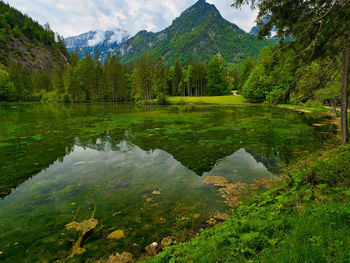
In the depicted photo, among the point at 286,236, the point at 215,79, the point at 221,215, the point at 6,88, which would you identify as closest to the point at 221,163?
the point at 221,215

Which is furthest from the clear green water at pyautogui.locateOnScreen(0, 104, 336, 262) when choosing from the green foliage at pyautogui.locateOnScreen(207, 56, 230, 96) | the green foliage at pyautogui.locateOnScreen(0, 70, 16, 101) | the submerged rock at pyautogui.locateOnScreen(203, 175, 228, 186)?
the green foliage at pyautogui.locateOnScreen(0, 70, 16, 101)

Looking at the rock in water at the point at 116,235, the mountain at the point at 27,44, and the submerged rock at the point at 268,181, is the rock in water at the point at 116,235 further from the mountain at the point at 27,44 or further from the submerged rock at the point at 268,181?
the mountain at the point at 27,44

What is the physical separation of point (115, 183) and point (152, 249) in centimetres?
468

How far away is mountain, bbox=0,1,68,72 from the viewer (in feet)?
390

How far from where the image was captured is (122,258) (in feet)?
15.7

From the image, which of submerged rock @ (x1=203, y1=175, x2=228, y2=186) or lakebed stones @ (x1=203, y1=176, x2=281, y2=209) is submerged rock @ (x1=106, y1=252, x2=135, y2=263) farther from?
submerged rock @ (x1=203, y1=175, x2=228, y2=186)

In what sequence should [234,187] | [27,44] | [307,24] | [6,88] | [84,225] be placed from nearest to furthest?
[84,225], [307,24], [234,187], [6,88], [27,44]

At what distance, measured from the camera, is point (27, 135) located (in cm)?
1850

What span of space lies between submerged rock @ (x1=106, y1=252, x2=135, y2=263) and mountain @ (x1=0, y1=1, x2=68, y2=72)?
5433 inches

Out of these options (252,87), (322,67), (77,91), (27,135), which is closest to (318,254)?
(322,67)

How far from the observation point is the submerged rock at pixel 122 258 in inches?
185

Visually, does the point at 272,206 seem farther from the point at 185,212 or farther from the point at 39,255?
the point at 39,255

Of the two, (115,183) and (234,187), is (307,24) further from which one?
(115,183)

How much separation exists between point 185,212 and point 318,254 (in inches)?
171
